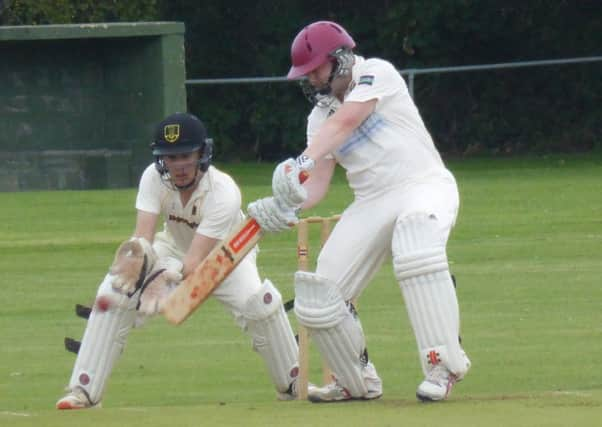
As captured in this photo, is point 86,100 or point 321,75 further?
point 86,100

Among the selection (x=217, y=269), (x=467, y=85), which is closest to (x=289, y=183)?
(x=217, y=269)

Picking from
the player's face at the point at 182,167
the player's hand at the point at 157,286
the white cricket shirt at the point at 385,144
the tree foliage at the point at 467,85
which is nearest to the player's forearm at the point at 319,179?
the white cricket shirt at the point at 385,144

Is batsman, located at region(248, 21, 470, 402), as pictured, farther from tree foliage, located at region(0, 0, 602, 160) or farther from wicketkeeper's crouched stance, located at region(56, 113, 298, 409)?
tree foliage, located at region(0, 0, 602, 160)

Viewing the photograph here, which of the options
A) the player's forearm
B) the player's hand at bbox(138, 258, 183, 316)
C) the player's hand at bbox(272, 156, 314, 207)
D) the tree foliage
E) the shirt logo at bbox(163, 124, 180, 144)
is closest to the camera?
the player's hand at bbox(272, 156, 314, 207)

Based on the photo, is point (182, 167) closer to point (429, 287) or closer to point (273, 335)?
point (273, 335)

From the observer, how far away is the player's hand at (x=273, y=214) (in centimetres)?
636

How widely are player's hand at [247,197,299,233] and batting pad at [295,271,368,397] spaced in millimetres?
296

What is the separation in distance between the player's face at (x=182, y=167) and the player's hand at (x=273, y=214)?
35.9 inches

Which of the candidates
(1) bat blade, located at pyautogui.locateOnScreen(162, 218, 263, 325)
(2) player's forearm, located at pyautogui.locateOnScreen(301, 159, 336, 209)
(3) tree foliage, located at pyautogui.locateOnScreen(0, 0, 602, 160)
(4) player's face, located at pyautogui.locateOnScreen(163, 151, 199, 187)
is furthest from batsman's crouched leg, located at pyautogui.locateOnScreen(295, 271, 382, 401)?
(3) tree foliage, located at pyautogui.locateOnScreen(0, 0, 602, 160)

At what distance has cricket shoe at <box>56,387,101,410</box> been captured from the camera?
282 inches

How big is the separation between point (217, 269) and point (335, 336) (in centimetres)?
60

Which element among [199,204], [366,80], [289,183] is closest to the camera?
[289,183]

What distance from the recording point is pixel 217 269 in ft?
21.3

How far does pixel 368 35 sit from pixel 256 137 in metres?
2.46
